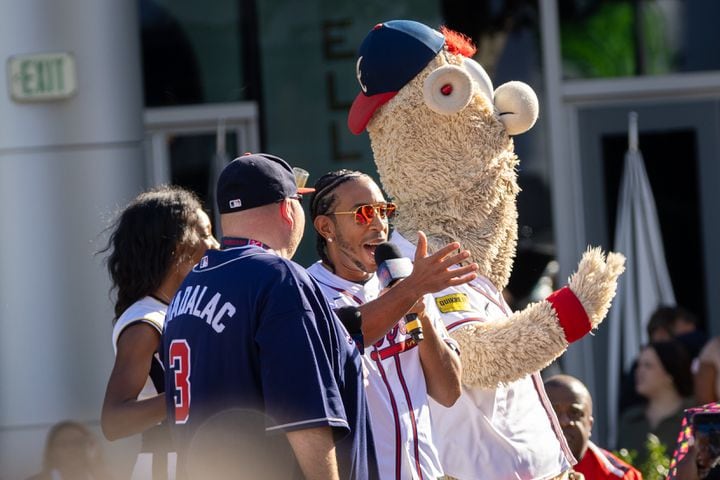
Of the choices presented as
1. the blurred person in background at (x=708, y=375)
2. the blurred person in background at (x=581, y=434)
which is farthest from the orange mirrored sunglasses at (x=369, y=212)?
the blurred person in background at (x=708, y=375)

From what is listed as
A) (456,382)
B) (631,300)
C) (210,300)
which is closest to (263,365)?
(210,300)

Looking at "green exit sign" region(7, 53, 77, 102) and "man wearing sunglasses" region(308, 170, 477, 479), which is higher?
"green exit sign" region(7, 53, 77, 102)

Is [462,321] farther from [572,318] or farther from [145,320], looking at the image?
[145,320]

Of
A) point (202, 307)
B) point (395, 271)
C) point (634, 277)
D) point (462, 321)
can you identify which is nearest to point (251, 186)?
point (202, 307)

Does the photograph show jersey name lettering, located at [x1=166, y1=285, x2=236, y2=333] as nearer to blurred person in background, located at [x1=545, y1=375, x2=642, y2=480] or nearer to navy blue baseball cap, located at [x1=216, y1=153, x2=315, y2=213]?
navy blue baseball cap, located at [x1=216, y1=153, x2=315, y2=213]

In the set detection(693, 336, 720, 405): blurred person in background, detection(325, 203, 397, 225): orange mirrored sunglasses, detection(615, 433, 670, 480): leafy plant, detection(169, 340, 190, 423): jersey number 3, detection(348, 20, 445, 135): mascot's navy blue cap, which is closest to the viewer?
detection(169, 340, 190, 423): jersey number 3

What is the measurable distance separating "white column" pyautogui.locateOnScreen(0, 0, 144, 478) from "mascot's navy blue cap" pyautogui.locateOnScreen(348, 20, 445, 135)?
2310mm

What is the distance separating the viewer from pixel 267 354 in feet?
10.1

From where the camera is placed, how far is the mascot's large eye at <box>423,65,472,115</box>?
4297mm

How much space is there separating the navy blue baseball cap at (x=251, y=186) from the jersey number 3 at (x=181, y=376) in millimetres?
386

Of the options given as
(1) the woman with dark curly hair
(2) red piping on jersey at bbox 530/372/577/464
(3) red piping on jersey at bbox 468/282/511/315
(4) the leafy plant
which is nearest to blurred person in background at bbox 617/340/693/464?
(4) the leafy plant

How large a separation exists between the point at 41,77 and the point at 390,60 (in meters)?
2.67

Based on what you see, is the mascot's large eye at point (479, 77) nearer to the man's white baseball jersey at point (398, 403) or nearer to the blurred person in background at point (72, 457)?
the man's white baseball jersey at point (398, 403)

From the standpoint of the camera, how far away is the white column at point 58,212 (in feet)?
20.9
